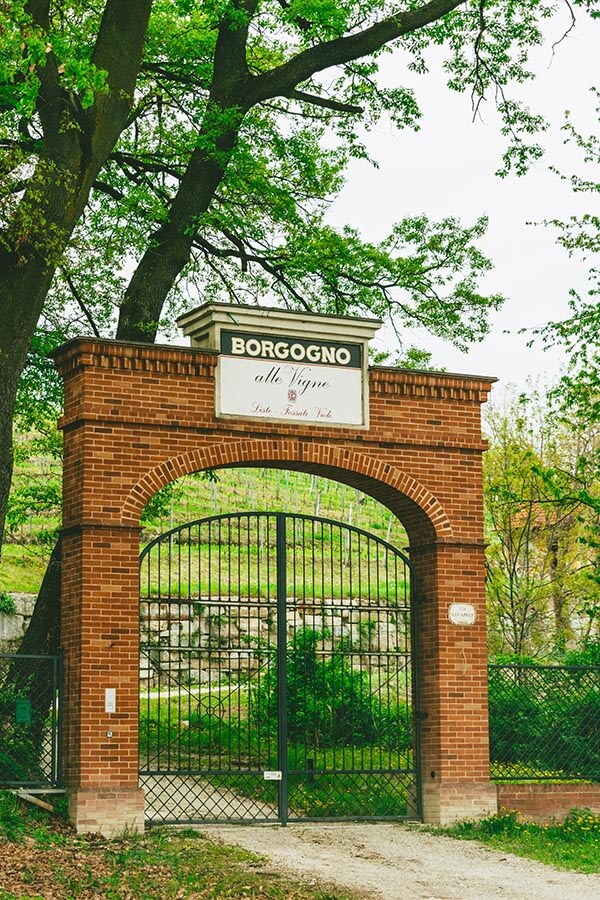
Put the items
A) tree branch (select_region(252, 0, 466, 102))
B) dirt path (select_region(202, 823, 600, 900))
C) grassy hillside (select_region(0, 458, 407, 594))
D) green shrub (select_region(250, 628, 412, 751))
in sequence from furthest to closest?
grassy hillside (select_region(0, 458, 407, 594))
green shrub (select_region(250, 628, 412, 751))
tree branch (select_region(252, 0, 466, 102))
dirt path (select_region(202, 823, 600, 900))

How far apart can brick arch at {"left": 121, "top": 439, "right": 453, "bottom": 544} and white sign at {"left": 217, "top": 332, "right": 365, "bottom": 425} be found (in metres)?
0.38

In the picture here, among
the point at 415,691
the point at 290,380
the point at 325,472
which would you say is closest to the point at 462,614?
the point at 415,691

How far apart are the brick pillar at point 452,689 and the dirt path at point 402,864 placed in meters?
0.86

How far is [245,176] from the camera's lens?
18719 millimetres

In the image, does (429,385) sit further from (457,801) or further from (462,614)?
(457,801)

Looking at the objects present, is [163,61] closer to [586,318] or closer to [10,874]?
[586,318]

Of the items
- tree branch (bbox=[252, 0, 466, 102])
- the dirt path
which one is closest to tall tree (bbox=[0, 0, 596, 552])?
tree branch (bbox=[252, 0, 466, 102])

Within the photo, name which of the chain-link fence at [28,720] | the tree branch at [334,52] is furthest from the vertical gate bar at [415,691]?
the tree branch at [334,52]

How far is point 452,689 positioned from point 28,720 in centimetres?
517

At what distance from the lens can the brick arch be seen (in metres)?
14.8

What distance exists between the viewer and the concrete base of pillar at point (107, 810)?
44.8 feet

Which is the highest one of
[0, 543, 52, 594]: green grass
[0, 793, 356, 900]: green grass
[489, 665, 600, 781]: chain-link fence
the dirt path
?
[0, 543, 52, 594]: green grass

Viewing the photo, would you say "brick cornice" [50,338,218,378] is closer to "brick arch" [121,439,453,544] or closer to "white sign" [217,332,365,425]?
"white sign" [217,332,365,425]

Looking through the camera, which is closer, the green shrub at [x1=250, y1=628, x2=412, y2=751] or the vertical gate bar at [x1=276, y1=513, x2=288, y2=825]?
the vertical gate bar at [x1=276, y1=513, x2=288, y2=825]
